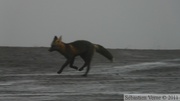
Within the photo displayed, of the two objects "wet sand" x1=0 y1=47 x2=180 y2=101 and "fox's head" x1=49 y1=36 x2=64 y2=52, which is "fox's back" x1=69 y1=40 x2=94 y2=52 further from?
"wet sand" x1=0 y1=47 x2=180 y2=101

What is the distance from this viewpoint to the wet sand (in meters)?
6.68

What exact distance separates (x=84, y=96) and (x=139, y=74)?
2.51 metres

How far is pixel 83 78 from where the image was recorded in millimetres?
8109

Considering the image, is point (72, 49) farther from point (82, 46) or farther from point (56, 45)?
point (56, 45)

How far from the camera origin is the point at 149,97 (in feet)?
20.5

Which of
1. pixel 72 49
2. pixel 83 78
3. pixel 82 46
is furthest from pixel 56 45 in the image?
pixel 83 78

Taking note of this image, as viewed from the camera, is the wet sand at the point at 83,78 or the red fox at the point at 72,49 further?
the red fox at the point at 72,49

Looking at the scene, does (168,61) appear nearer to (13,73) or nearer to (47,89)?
(13,73)

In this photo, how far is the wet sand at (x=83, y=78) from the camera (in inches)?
263

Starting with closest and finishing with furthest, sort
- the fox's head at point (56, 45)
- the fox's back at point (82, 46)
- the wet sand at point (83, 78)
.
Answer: the wet sand at point (83, 78)
the fox's head at point (56, 45)
the fox's back at point (82, 46)

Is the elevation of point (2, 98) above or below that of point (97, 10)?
below

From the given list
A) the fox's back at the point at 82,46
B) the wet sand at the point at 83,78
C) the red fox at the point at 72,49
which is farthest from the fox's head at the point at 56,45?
the wet sand at the point at 83,78

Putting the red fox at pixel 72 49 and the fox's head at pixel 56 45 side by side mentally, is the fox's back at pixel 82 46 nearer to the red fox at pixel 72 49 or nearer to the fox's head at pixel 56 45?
the red fox at pixel 72 49

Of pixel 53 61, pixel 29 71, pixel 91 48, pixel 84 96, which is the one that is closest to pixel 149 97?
pixel 84 96
